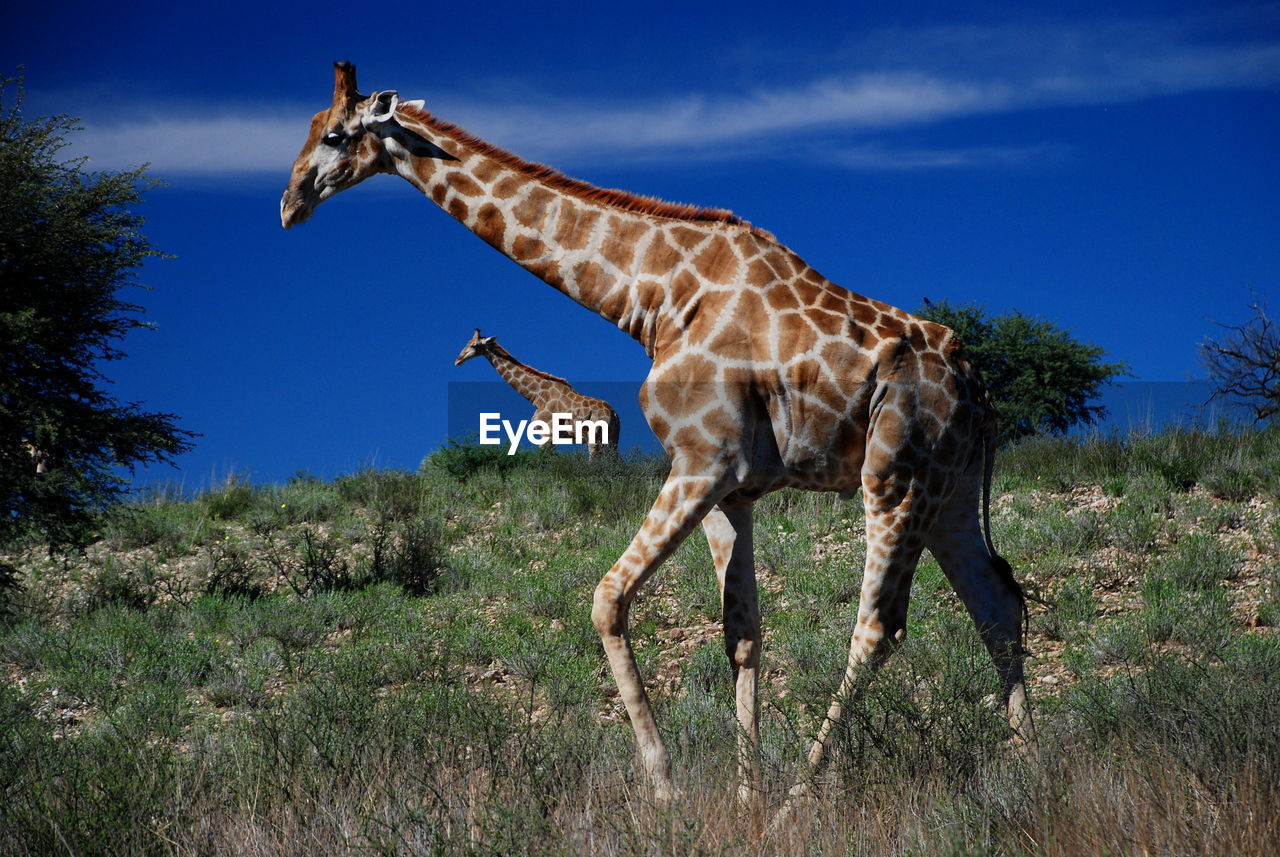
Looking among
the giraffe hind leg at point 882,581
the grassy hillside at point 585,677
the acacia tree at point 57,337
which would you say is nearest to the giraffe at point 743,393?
the giraffe hind leg at point 882,581

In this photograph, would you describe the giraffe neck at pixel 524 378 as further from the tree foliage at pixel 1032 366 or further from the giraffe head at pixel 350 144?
the giraffe head at pixel 350 144

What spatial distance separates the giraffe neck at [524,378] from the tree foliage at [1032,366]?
920 centimetres

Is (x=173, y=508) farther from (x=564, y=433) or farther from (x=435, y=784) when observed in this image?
(x=435, y=784)

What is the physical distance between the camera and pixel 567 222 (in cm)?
624

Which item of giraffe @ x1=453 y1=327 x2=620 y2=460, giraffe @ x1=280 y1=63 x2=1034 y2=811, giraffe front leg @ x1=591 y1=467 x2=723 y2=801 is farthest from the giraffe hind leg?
giraffe @ x1=453 y1=327 x2=620 y2=460

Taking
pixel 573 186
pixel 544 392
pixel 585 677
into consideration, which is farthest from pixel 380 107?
pixel 544 392

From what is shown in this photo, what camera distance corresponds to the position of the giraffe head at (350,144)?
21.2 ft

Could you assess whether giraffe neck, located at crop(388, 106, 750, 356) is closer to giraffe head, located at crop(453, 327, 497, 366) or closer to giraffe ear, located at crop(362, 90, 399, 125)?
giraffe ear, located at crop(362, 90, 399, 125)

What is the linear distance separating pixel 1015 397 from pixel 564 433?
34.7ft

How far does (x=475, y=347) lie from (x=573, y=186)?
18.2 meters

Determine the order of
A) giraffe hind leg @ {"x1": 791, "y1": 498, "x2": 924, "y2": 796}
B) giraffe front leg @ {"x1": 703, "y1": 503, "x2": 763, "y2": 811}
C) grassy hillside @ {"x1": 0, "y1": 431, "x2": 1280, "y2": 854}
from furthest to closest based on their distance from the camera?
giraffe front leg @ {"x1": 703, "y1": 503, "x2": 763, "y2": 811}, giraffe hind leg @ {"x1": 791, "y1": 498, "x2": 924, "y2": 796}, grassy hillside @ {"x1": 0, "y1": 431, "x2": 1280, "y2": 854}

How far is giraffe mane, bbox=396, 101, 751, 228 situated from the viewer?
627 centimetres

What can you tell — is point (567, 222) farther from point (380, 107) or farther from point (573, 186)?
point (380, 107)

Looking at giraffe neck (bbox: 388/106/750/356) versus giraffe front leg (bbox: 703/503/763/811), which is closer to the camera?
giraffe front leg (bbox: 703/503/763/811)
